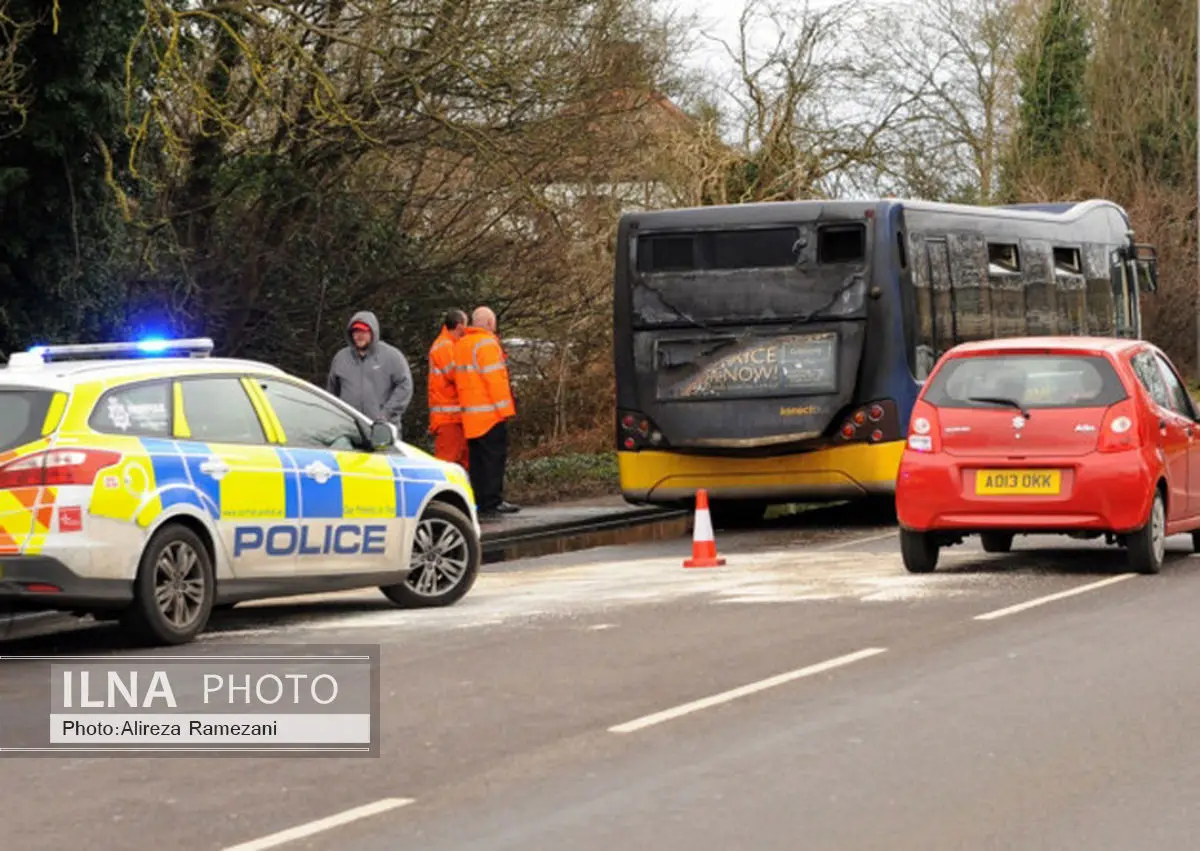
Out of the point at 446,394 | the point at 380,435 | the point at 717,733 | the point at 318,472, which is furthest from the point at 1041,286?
the point at 717,733

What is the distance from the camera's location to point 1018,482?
50.9ft

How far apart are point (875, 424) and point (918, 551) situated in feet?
14.7

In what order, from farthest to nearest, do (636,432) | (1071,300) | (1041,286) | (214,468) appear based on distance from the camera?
1. (1071,300)
2. (1041,286)
3. (636,432)
4. (214,468)

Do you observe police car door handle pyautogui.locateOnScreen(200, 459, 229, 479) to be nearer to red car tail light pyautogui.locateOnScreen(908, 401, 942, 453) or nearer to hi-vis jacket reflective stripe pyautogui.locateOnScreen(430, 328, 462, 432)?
red car tail light pyautogui.locateOnScreen(908, 401, 942, 453)

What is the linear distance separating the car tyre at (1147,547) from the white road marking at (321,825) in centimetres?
839

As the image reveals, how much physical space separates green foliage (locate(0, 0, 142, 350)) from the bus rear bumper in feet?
15.7

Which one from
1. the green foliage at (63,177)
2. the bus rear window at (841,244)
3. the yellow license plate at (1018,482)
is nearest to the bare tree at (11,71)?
the green foliage at (63,177)

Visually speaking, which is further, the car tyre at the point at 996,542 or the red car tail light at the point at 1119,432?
the car tyre at the point at 996,542

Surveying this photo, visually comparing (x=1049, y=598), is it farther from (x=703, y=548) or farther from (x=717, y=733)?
(x=717, y=733)

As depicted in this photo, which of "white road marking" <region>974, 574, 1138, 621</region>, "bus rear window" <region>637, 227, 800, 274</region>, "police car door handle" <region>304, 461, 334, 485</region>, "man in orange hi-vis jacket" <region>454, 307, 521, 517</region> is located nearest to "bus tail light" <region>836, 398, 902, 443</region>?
"bus rear window" <region>637, 227, 800, 274</region>

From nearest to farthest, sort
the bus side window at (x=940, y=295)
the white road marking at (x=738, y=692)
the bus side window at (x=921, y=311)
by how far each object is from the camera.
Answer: the white road marking at (x=738, y=692) < the bus side window at (x=921, y=311) < the bus side window at (x=940, y=295)

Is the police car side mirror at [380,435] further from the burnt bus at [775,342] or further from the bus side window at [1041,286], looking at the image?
the bus side window at [1041,286]

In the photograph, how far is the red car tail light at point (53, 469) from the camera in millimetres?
11930

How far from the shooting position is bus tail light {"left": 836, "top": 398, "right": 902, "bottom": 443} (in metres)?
20.3
